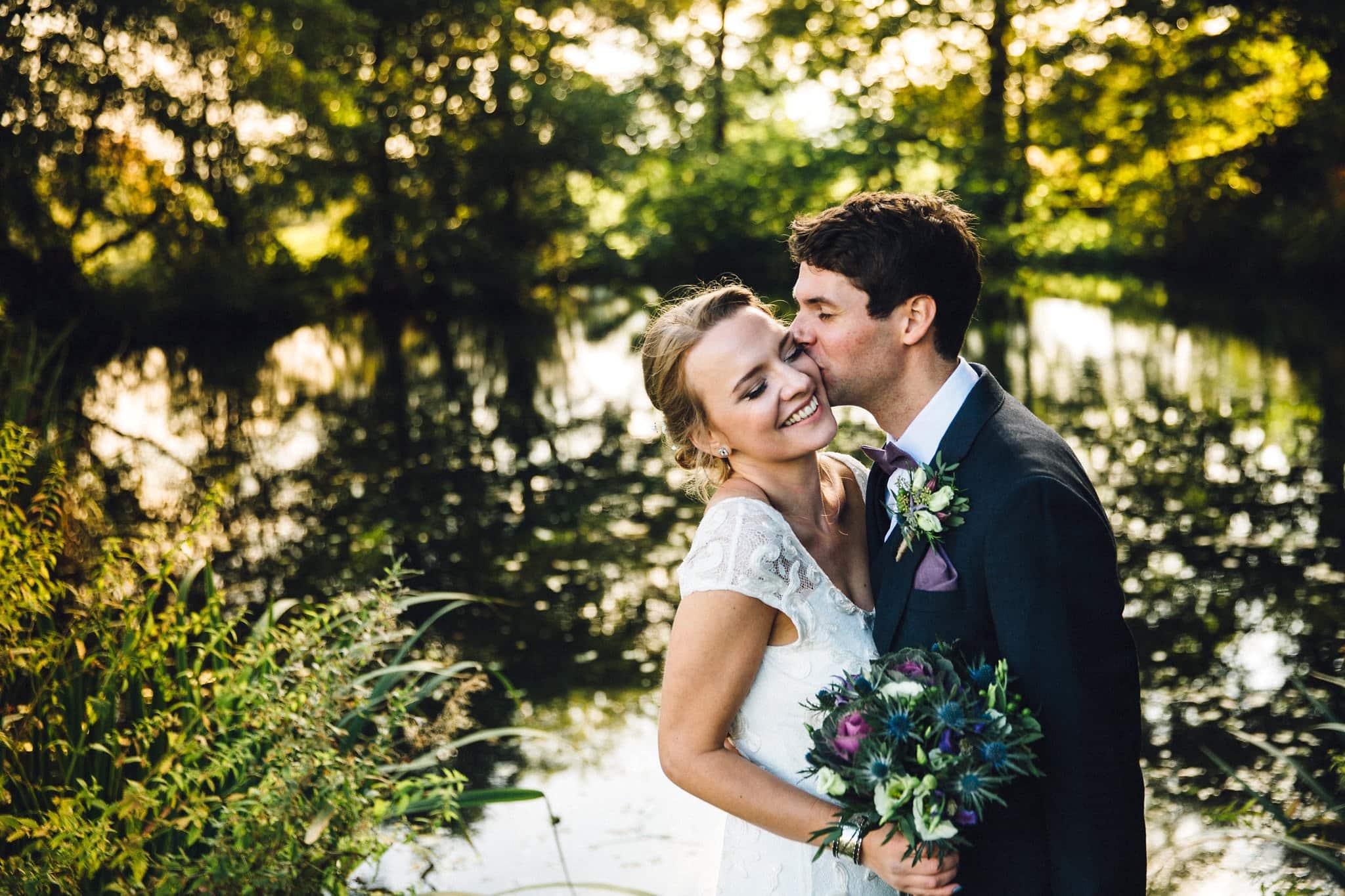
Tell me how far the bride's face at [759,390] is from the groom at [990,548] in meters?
0.05

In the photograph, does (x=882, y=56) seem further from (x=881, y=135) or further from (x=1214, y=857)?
(x=1214, y=857)

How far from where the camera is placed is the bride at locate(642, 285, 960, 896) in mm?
2551

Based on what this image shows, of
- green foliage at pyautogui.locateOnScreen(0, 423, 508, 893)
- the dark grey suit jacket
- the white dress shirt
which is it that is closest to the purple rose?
the dark grey suit jacket

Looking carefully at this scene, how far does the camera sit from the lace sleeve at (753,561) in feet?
8.42

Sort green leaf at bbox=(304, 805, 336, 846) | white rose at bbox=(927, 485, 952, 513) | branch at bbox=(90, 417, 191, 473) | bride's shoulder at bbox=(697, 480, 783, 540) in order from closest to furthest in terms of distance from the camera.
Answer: white rose at bbox=(927, 485, 952, 513) < bride's shoulder at bbox=(697, 480, 783, 540) < green leaf at bbox=(304, 805, 336, 846) < branch at bbox=(90, 417, 191, 473)

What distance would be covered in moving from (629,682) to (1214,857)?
3.39 metres

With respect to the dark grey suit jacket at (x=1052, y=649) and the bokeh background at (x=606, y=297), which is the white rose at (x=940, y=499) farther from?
the bokeh background at (x=606, y=297)

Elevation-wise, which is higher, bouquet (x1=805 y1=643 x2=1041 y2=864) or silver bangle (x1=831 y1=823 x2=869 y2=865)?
bouquet (x1=805 y1=643 x2=1041 y2=864)

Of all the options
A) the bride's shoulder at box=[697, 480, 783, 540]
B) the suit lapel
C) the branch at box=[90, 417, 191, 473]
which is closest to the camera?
the suit lapel

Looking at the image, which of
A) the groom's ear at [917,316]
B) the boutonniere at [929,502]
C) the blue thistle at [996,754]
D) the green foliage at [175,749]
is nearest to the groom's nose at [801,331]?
the groom's ear at [917,316]

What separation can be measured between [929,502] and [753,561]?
442 mm

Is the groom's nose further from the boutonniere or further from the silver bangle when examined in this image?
the silver bangle

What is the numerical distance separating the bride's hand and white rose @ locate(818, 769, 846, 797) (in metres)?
0.15

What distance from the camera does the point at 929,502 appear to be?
7.62ft
